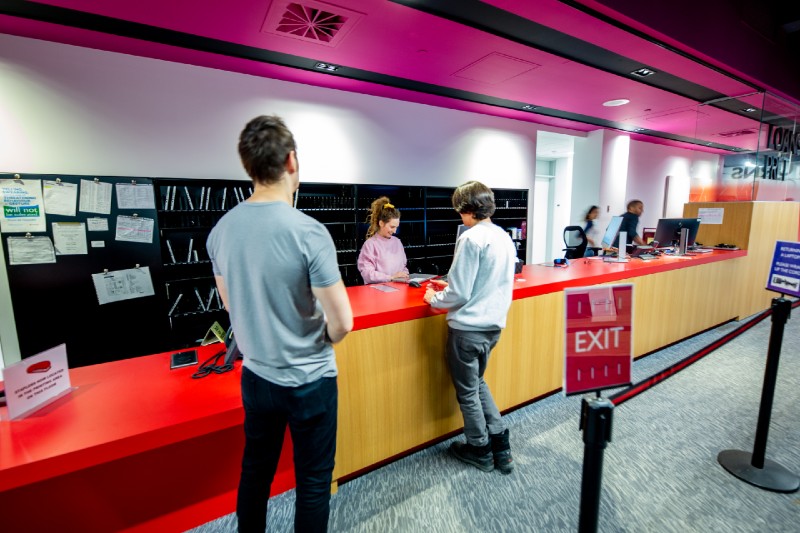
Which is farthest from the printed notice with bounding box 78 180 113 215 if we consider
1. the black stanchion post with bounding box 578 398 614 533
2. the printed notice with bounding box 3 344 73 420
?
the black stanchion post with bounding box 578 398 614 533

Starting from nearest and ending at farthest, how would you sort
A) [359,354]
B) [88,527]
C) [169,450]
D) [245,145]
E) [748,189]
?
1. [245,145]
2. [88,527]
3. [169,450]
4. [359,354]
5. [748,189]

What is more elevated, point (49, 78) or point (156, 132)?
point (49, 78)

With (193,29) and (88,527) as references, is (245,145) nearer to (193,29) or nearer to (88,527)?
(88,527)

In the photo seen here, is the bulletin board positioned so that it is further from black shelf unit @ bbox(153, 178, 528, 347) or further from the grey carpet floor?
the grey carpet floor

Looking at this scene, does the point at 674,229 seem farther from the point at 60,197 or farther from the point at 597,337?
the point at 60,197

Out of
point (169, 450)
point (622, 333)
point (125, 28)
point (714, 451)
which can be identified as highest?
point (125, 28)

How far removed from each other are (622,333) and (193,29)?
4.12 meters

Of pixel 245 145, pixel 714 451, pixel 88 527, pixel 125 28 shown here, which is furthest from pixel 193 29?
pixel 714 451

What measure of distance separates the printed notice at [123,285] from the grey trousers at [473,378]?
3.36 metres

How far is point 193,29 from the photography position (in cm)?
322

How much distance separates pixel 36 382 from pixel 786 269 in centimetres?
373

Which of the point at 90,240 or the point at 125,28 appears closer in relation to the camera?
the point at 125,28

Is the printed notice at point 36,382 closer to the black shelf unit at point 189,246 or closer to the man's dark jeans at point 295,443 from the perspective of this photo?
the man's dark jeans at point 295,443

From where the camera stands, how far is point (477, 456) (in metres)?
2.12
